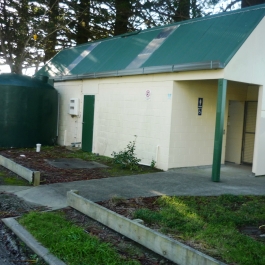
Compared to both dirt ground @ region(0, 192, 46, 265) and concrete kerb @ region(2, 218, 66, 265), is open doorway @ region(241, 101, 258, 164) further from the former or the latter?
concrete kerb @ region(2, 218, 66, 265)

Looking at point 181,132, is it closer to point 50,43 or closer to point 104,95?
point 104,95

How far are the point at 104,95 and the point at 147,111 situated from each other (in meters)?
2.47

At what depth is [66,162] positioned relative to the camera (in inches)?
454

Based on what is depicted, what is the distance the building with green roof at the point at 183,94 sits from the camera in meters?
9.66

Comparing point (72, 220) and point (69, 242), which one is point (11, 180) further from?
point (69, 242)

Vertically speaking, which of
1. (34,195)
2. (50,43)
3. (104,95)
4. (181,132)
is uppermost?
(50,43)

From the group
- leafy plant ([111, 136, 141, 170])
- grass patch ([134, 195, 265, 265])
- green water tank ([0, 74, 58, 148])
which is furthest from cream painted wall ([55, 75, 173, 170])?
grass patch ([134, 195, 265, 265])

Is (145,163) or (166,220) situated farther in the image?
(145,163)

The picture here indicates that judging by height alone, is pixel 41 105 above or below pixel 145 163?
above

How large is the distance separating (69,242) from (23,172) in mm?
4507

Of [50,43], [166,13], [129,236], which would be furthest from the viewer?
[50,43]

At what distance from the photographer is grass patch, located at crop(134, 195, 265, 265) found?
4477 mm

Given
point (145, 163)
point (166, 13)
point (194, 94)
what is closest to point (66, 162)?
point (145, 163)

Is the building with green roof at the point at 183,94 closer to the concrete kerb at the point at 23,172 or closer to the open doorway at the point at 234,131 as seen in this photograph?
the open doorway at the point at 234,131
